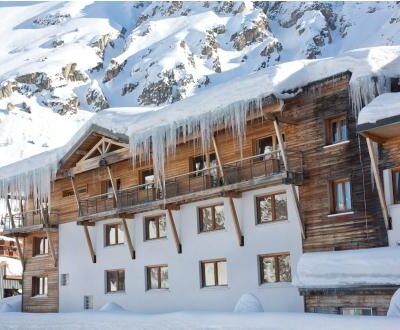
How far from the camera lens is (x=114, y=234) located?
2991 centimetres

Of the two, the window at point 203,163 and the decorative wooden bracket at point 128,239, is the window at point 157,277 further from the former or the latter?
the window at point 203,163

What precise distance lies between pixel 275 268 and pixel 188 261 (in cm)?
396

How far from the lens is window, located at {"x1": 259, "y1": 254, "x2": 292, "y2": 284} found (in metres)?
22.8

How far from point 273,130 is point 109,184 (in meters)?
9.65

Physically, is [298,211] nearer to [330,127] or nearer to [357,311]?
[330,127]

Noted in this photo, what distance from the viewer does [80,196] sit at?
104 ft

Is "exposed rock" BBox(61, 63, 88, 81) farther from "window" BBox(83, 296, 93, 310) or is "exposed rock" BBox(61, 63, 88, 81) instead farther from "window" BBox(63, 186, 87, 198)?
"window" BBox(83, 296, 93, 310)

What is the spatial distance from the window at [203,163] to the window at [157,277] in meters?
3.95

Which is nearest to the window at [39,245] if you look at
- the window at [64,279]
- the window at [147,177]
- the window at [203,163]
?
the window at [64,279]

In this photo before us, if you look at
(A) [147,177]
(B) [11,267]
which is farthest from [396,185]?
(B) [11,267]

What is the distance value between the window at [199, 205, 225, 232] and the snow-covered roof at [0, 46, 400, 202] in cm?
228

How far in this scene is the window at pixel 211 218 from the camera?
25.2m

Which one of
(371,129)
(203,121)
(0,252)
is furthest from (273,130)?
(0,252)

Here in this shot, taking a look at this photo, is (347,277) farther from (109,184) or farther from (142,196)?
(109,184)
